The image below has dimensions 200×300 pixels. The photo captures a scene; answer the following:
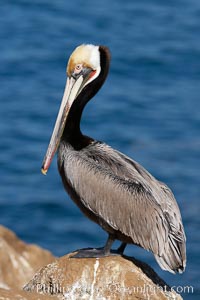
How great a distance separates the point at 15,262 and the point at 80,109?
2.61m

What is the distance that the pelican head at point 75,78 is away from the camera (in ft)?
37.1

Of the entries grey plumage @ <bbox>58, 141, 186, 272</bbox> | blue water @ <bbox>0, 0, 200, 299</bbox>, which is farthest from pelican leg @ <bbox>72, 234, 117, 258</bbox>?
blue water @ <bbox>0, 0, 200, 299</bbox>

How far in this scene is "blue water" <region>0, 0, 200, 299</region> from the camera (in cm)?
1848

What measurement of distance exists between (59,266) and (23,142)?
973cm

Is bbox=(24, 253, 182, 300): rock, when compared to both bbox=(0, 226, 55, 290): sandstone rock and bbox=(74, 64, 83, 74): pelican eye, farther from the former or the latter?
bbox=(0, 226, 55, 290): sandstone rock

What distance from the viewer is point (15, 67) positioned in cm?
2280

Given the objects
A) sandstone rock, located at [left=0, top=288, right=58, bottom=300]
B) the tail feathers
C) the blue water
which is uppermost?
the blue water

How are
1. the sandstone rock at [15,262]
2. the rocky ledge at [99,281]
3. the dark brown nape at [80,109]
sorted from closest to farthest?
1. the rocky ledge at [99,281]
2. the dark brown nape at [80,109]
3. the sandstone rock at [15,262]

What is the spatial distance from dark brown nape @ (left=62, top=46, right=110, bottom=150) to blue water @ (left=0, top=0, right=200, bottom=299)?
6.14 meters

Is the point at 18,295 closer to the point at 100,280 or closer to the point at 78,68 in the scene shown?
the point at 100,280

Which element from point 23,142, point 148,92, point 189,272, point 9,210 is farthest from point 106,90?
point 189,272

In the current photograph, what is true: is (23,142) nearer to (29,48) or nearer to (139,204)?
(29,48)

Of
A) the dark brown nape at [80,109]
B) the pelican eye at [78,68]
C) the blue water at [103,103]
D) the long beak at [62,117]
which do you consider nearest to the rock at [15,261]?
the long beak at [62,117]

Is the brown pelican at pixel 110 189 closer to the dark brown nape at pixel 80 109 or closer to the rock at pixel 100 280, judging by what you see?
the dark brown nape at pixel 80 109
